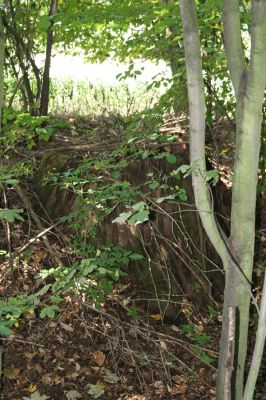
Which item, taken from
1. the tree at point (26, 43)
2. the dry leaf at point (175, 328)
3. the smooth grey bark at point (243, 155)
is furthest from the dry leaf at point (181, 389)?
the tree at point (26, 43)

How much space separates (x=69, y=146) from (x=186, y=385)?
2602mm

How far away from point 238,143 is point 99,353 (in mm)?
2140

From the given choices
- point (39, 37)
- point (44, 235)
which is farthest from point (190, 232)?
point (39, 37)

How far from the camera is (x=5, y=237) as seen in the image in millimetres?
4066

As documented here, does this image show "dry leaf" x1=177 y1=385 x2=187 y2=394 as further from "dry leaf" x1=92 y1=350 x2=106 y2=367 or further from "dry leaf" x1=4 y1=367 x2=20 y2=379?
"dry leaf" x1=4 y1=367 x2=20 y2=379

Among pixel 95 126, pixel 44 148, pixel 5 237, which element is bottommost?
pixel 5 237

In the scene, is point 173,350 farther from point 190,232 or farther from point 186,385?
point 190,232

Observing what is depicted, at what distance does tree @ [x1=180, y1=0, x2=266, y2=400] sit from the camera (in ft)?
7.28

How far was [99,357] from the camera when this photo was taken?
138 inches

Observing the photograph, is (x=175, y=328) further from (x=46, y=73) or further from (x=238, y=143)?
(x=46, y=73)

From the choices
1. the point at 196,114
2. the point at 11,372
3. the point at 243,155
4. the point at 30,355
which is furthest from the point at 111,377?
the point at 196,114

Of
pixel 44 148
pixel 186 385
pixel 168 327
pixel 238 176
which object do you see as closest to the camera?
pixel 238 176

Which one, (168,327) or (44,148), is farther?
(44,148)

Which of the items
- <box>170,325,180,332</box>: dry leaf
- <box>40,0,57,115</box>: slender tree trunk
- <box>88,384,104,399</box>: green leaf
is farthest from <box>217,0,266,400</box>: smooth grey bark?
<box>40,0,57,115</box>: slender tree trunk
